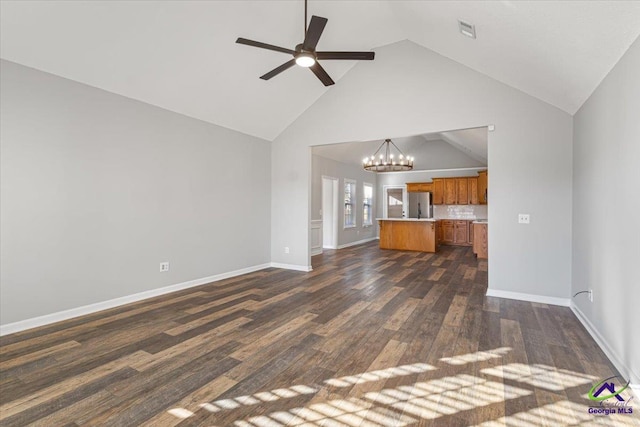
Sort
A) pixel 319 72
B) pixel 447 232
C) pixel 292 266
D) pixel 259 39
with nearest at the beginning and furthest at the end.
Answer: pixel 319 72 → pixel 259 39 → pixel 292 266 → pixel 447 232

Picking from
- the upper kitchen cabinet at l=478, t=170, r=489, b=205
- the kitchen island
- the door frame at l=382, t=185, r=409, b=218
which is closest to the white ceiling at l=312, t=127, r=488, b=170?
the upper kitchen cabinet at l=478, t=170, r=489, b=205

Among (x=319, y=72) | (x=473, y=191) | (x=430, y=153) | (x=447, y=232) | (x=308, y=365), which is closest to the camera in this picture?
(x=308, y=365)

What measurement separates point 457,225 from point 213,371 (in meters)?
9.32

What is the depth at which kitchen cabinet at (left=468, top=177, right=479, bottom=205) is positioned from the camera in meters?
9.72

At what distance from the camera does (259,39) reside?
4.05m

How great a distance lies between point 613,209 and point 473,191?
25.9 feet

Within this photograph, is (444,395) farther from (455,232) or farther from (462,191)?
(462,191)

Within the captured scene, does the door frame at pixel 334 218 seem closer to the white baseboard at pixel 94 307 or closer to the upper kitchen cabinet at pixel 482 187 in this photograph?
the white baseboard at pixel 94 307

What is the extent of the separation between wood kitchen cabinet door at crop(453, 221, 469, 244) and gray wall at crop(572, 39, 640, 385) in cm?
666

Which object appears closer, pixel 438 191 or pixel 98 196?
pixel 98 196

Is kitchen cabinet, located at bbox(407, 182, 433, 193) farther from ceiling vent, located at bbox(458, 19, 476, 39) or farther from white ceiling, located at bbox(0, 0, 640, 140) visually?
ceiling vent, located at bbox(458, 19, 476, 39)

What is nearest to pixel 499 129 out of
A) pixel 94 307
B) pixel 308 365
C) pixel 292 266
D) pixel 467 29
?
pixel 467 29

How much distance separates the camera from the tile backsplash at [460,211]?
9.95 meters

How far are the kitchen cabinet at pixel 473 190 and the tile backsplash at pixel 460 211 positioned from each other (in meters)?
0.42
